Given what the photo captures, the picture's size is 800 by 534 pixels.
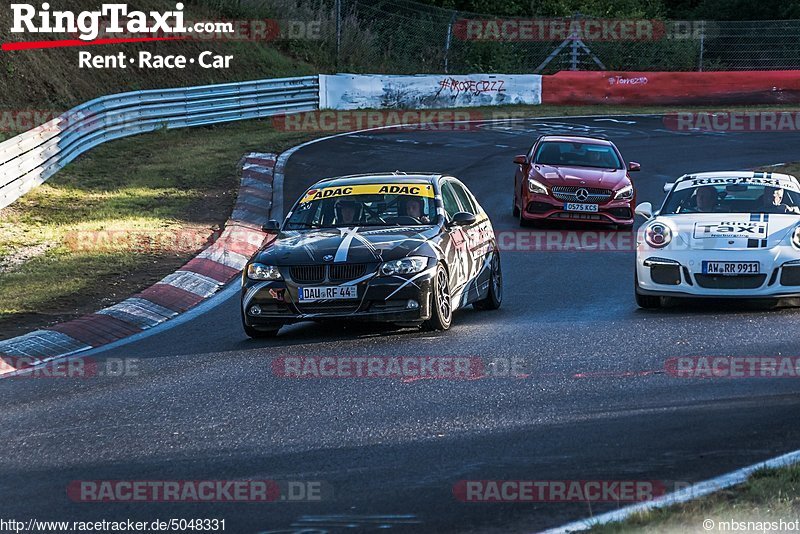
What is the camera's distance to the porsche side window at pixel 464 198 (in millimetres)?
12758

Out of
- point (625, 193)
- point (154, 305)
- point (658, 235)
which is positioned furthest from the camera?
point (625, 193)

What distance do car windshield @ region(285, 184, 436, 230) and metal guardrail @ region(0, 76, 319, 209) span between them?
7600 mm

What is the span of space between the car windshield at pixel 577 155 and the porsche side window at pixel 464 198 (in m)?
7.28

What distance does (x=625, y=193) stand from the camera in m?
19.6

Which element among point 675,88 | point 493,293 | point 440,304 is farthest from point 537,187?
point 675,88

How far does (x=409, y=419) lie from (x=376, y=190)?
4.52 m

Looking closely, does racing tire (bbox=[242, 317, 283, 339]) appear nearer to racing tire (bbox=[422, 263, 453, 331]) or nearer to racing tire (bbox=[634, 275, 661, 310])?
racing tire (bbox=[422, 263, 453, 331])

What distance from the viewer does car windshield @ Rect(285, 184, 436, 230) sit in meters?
11.6

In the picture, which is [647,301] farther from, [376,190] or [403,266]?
[403,266]

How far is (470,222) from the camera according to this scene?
1156 centimetres

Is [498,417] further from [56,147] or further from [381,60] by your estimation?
[381,60]

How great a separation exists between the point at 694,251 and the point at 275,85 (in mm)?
22057

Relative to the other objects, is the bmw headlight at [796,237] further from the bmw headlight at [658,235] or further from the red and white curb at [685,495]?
the red and white curb at [685,495]

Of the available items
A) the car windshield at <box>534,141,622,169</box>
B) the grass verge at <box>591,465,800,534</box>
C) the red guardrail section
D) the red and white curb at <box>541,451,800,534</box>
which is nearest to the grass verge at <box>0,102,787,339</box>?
the car windshield at <box>534,141,622,169</box>
